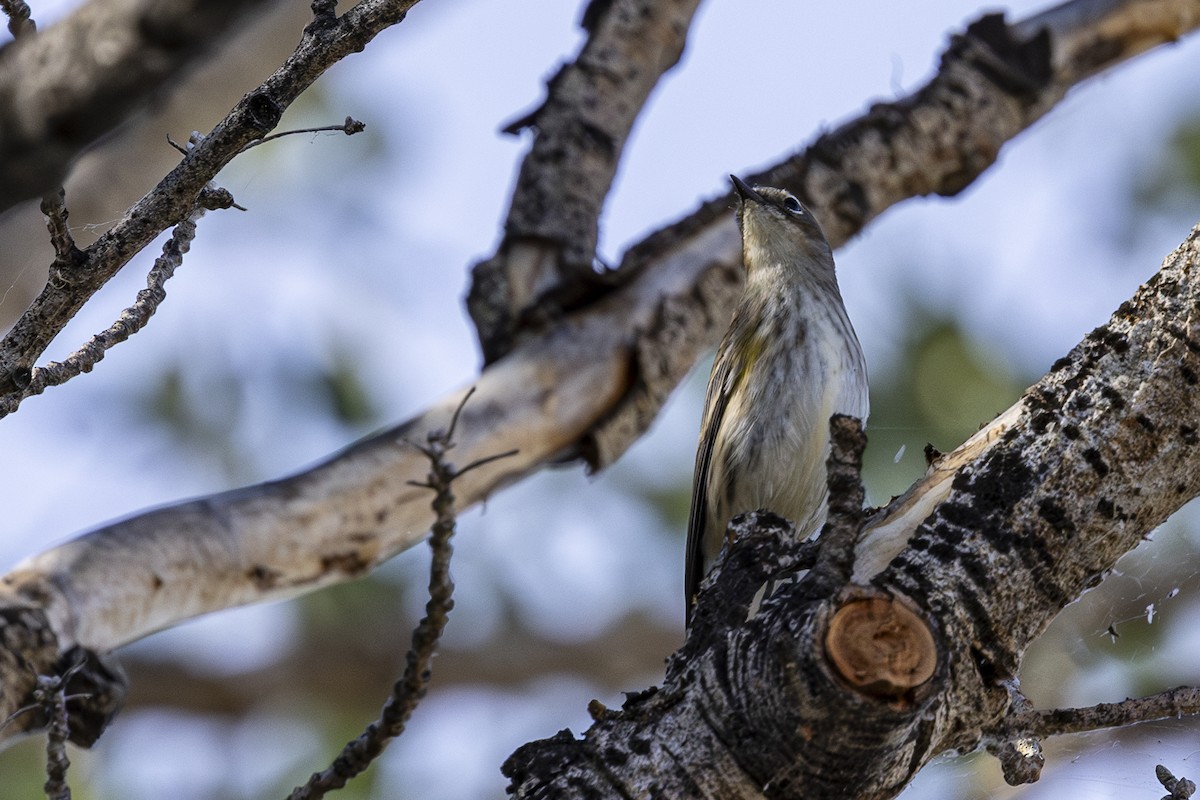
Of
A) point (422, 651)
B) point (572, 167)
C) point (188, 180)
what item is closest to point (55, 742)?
point (422, 651)

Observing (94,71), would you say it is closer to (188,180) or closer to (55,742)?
(188,180)

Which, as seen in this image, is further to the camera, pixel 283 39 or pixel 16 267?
pixel 283 39

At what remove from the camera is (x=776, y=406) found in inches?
166

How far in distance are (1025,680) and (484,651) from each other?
142 inches

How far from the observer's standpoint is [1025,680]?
4098mm

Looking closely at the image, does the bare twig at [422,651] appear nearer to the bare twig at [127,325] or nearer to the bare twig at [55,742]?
the bare twig at [55,742]

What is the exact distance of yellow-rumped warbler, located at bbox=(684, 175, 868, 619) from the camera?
418 cm

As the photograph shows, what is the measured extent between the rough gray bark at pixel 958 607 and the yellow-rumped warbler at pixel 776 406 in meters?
1.70

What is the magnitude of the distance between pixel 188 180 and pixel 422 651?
1.05m

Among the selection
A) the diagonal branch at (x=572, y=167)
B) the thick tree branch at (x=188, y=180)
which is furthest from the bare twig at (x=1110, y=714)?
the diagonal branch at (x=572, y=167)

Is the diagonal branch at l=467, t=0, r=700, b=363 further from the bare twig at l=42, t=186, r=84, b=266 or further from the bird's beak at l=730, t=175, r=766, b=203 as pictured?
the bare twig at l=42, t=186, r=84, b=266

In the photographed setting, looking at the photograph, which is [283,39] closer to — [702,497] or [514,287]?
[514,287]

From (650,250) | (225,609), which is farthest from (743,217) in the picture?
(225,609)

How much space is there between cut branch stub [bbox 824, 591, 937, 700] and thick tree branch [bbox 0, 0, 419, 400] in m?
1.14
